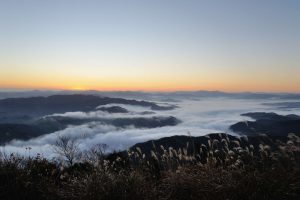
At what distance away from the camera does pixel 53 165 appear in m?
10.1

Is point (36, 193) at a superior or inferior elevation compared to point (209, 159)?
inferior

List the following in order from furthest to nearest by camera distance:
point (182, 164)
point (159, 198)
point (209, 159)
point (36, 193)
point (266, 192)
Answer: point (182, 164) → point (209, 159) → point (36, 193) → point (159, 198) → point (266, 192)

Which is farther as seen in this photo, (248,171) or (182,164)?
(182,164)

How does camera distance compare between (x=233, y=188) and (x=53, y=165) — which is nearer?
(x=233, y=188)

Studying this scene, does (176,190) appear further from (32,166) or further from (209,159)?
(32,166)

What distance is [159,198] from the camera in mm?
7230

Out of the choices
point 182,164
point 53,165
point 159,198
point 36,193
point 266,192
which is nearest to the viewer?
point 266,192

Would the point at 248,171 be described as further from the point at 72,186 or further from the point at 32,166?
the point at 32,166

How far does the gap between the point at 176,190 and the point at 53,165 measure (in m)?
3.82

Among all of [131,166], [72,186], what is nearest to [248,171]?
[131,166]

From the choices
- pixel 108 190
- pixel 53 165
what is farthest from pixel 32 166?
pixel 108 190

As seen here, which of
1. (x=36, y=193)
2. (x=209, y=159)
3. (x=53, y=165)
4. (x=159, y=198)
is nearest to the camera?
(x=159, y=198)

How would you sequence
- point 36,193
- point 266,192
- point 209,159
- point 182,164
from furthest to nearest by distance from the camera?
point 182,164 < point 209,159 < point 36,193 < point 266,192

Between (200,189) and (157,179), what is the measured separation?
1.35 m
